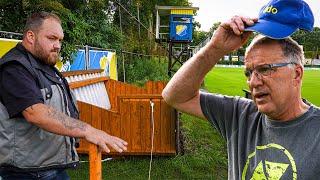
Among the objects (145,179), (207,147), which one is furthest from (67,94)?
(207,147)

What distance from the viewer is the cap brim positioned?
1.82 m

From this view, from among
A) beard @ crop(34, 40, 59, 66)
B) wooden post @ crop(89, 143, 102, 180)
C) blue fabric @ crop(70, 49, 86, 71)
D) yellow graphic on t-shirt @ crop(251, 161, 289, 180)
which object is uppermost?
beard @ crop(34, 40, 59, 66)

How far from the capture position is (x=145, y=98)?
23.2 feet

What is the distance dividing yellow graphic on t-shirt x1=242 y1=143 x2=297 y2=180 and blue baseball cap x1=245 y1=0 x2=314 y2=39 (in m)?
0.48

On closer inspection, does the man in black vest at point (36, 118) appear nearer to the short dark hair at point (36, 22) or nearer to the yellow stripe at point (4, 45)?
the short dark hair at point (36, 22)

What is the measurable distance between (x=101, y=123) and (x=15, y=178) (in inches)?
164

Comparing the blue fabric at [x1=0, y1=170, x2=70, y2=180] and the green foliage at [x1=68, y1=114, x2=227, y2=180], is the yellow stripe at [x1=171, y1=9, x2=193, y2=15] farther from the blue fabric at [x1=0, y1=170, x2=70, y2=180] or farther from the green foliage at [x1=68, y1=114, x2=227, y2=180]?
the blue fabric at [x1=0, y1=170, x2=70, y2=180]

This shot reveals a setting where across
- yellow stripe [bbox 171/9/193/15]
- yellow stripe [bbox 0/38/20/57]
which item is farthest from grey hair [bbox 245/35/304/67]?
yellow stripe [bbox 171/9/193/15]

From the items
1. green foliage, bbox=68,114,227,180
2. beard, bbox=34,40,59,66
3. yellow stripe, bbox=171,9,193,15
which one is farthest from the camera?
yellow stripe, bbox=171,9,193,15

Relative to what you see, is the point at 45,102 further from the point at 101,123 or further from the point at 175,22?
the point at 175,22

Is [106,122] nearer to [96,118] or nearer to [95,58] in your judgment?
[96,118]

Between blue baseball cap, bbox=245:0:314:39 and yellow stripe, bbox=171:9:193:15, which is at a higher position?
yellow stripe, bbox=171:9:193:15

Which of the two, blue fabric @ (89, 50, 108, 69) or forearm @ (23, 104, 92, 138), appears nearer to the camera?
forearm @ (23, 104, 92, 138)

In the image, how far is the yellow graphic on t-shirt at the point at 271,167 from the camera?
1.81 metres
